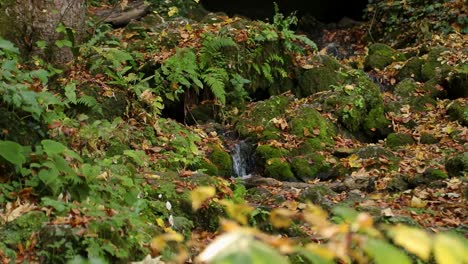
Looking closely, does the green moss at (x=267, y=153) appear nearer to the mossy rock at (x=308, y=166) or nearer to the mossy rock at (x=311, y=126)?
the mossy rock at (x=308, y=166)

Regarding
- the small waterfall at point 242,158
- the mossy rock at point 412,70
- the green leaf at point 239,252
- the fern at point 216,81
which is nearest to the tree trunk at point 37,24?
the fern at point 216,81

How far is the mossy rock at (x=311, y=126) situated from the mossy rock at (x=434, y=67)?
Result: 3444 millimetres

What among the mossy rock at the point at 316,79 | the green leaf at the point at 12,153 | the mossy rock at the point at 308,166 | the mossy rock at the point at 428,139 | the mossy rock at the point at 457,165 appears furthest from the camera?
the mossy rock at the point at 316,79

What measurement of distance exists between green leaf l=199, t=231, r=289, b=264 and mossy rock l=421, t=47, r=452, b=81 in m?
11.0

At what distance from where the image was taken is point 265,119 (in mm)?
9117

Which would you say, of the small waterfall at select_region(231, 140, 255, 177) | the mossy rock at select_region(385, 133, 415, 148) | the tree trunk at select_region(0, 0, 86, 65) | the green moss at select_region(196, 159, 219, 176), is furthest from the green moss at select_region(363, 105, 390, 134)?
the tree trunk at select_region(0, 0, 86, 65)

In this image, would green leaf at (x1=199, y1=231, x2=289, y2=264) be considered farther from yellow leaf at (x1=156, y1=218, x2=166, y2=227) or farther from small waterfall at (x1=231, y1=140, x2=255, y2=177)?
small waterfall at (x1=231, y1=140, x2=255, y2=177)

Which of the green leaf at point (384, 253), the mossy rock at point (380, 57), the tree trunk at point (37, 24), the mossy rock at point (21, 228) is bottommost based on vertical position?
the mossy rock at point (21, 228)

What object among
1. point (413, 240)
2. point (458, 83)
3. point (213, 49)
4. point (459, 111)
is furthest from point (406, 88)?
point (413, 240)

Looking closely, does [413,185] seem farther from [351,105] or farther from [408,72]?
[408,72]

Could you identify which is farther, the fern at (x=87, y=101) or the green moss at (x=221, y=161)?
the green moss at (x=221, y=161)

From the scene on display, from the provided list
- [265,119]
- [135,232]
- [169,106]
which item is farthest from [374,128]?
[135,232]

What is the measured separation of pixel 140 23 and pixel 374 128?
5195 mm

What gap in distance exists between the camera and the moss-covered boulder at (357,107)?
9.56 metres
